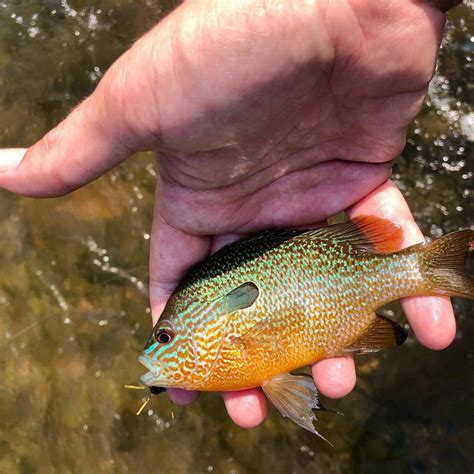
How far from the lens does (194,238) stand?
13.2 feet

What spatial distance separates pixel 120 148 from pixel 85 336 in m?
3.02

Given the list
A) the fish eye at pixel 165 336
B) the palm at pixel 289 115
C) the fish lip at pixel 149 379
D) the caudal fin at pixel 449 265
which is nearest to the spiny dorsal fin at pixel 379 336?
the caudal fin at pixel 449 265

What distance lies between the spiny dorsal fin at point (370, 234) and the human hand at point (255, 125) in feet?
0.50

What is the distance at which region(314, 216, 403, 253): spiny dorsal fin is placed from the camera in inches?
153

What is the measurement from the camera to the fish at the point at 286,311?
3.65m

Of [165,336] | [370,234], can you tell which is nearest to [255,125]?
[370,234]

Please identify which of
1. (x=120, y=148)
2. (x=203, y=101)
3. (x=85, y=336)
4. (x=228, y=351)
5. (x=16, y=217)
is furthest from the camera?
(x=16, y=217)

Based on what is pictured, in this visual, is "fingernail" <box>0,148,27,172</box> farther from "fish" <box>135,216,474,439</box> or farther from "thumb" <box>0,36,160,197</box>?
"fish" <box>135,216,474,439</box>

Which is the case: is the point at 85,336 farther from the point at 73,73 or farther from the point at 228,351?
the point at 73,73

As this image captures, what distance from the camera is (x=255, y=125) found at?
11.0 ft

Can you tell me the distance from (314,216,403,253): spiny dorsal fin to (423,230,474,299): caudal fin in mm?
259

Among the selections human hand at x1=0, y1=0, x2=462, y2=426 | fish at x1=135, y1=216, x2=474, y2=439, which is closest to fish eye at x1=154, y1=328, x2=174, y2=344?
fish at x1=135, y1=216, x2=474, y2=439

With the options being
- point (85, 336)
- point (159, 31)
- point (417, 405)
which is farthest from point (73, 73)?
point (417, 405)

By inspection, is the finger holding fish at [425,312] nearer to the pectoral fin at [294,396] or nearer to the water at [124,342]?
the pectoral fin at [294,396]
